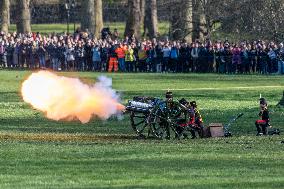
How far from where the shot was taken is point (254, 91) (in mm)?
51094

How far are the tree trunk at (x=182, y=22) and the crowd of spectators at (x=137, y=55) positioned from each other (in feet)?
27.6

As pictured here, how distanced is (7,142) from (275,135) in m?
7.17

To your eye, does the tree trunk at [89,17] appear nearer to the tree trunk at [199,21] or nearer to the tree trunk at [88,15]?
the tree trunk at [88,15]

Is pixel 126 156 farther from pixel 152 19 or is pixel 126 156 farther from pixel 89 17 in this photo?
pixel 152 19

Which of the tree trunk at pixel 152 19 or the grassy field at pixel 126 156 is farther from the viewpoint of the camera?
the tree trunk at pixel 152 19

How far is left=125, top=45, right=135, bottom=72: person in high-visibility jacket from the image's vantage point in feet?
229

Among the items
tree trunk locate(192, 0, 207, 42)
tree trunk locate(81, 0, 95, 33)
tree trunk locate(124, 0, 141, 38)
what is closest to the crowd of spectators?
tree trunk locate(81, 0, 95, 33)

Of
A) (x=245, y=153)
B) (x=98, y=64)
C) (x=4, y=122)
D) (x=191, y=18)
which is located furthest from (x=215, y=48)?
(x=245, y=153)

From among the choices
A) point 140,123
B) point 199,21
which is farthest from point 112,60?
point 140,123

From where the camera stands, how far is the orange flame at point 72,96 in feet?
106

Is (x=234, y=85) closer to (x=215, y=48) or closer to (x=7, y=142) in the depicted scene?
(x=215, y=48)

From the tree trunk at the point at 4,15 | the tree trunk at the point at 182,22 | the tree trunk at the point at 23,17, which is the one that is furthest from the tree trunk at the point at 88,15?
the tree trunk at the point at 4,15

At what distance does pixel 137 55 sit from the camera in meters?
71.1

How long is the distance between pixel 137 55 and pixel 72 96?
3862cm
